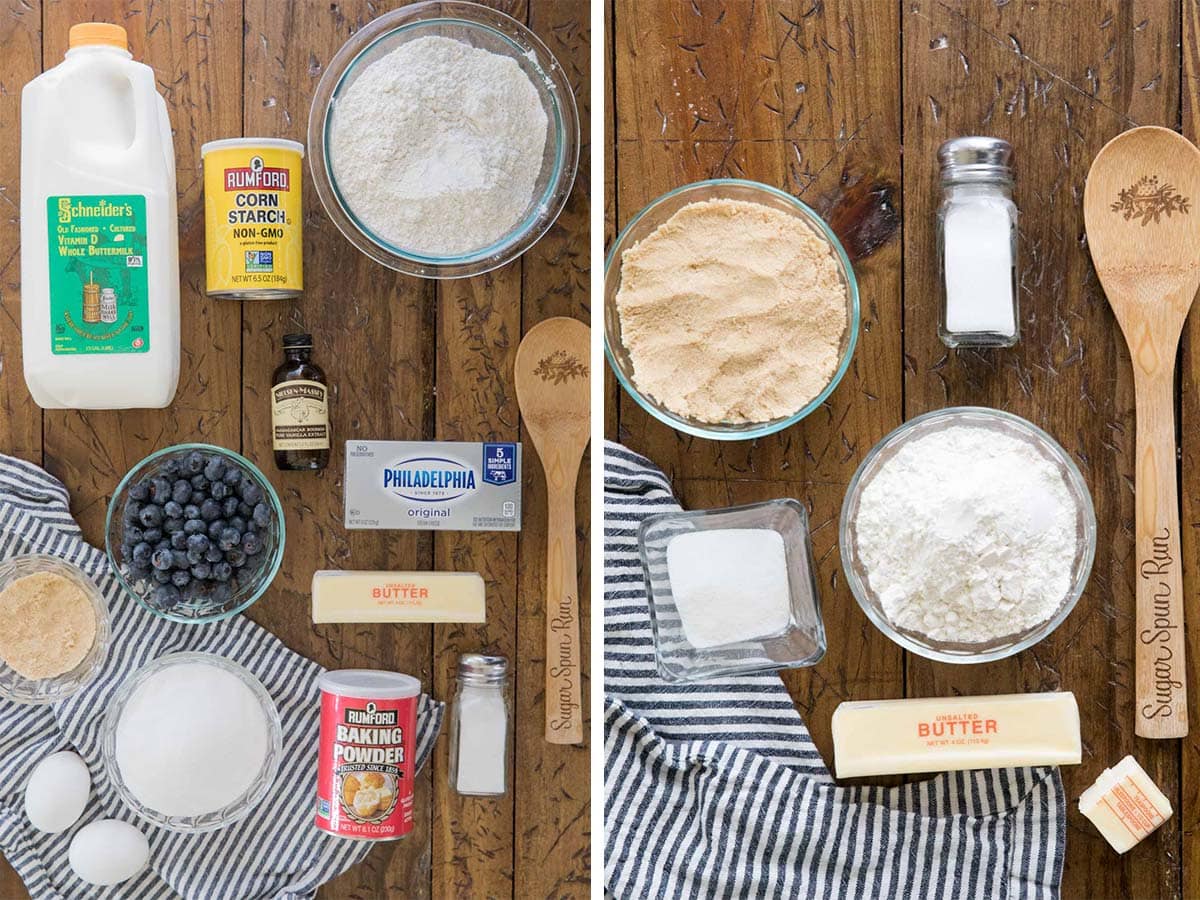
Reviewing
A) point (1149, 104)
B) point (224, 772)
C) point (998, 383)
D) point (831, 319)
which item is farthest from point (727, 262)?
point (224, 772)

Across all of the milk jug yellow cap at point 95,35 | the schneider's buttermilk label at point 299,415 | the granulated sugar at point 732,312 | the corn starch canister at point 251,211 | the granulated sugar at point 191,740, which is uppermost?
the milk jug yellow cap at point 95,35

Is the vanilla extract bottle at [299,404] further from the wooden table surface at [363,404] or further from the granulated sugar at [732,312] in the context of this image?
the granulated sugar at [732,312]

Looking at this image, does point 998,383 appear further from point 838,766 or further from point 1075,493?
point 838,766

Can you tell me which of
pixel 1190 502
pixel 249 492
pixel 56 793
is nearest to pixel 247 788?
pixel 56 793

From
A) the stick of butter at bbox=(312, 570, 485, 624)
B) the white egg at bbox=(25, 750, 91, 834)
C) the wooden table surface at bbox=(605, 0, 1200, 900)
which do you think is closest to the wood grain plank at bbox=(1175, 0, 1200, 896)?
the wooden table surface at bbox=(605, 0, 1200, 900)

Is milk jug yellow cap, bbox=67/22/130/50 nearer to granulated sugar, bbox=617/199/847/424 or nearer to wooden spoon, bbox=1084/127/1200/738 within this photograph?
granulated sugar, bbox=617/199/847/424

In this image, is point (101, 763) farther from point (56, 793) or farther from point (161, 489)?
point (161, 489)

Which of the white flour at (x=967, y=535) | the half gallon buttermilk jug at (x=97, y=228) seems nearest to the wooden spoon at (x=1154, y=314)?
the white flour at (x=967, y=535)
